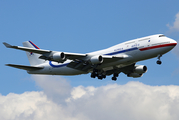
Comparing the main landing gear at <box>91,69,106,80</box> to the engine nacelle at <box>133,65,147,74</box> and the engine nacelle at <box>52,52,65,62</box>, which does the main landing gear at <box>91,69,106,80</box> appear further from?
the engine nacelle at <box>52,52,65,62</box>

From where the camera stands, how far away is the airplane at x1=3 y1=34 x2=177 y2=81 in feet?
143

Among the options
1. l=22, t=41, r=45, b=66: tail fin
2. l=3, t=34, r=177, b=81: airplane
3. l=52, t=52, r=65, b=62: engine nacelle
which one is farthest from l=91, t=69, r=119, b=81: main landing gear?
l=22, t=41, r=45, b=66: tail fin

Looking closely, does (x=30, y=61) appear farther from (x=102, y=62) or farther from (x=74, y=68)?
(x=102, y=62)

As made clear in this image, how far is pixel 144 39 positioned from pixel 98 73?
→ 10684mm

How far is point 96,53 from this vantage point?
158 feet

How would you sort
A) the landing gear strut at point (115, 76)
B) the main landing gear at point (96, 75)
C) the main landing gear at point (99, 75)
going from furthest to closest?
the landing gear strut at point (115, 76) → the main landing gear at point (99, 75) → the main landing gear at point (96, 75)

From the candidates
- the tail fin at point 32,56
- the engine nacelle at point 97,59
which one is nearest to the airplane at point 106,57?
the engine nacelle at point 97,59

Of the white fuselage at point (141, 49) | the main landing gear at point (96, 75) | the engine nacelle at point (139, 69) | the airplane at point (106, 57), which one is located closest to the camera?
the white fuselage at point (141, 49)

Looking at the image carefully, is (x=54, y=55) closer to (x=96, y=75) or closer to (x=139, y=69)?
(x=96, y=75)

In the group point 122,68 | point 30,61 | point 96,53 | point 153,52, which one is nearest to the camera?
point 153,52

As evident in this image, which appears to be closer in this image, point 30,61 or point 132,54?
point 132,54

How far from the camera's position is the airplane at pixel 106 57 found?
43.5m

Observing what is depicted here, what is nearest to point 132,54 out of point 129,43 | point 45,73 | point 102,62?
point 129,43

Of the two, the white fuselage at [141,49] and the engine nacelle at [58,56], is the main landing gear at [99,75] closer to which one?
the white fuselage at [141,49]
